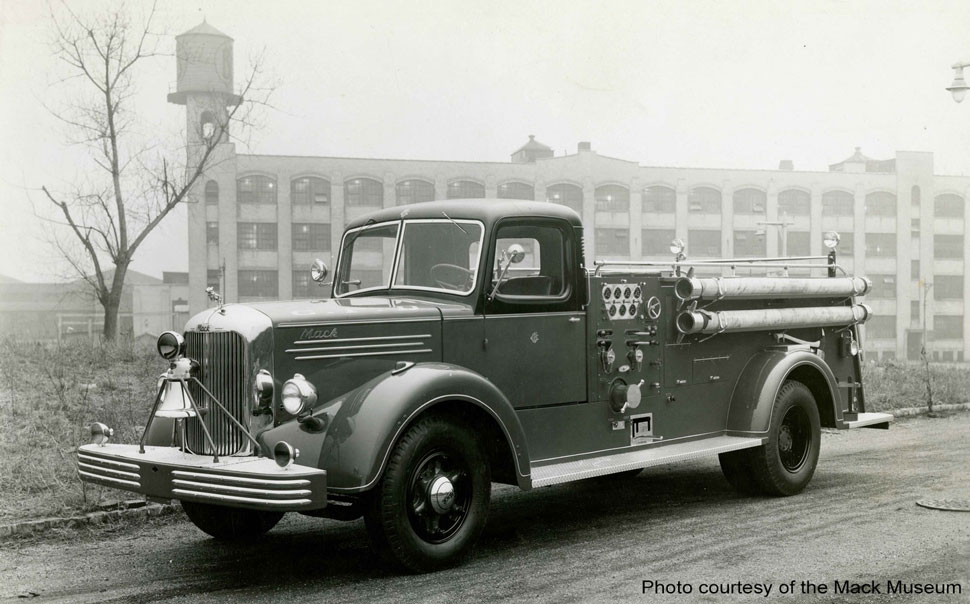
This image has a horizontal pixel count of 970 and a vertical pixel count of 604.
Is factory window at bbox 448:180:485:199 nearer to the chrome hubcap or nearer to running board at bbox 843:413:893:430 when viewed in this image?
running board at bbox 843:413:893:430

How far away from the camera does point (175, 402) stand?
5.18 m

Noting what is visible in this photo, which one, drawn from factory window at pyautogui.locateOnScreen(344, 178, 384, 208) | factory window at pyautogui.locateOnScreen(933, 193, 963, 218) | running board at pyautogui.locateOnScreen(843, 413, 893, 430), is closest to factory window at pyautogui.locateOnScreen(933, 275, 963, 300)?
factory window at pyautogui.locateOnScreen(933, 193, 963, 218)

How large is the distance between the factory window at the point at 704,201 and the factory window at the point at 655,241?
1501 mm

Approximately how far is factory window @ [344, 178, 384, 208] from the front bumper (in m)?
27.8

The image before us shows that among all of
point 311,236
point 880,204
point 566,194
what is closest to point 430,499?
point 311,236

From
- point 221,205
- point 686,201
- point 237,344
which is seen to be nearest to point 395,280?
point 237,344

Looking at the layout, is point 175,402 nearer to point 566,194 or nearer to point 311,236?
point 311,236

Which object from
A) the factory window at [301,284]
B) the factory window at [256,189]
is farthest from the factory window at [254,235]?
the factory window at [301,284]

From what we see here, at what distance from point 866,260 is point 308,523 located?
101 feet

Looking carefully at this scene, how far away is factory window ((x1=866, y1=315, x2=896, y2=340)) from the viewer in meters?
34.6

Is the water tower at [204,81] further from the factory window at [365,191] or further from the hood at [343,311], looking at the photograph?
the factory window at [365,191]

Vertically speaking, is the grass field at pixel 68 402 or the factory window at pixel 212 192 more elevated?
the factory window at pixel 212 192

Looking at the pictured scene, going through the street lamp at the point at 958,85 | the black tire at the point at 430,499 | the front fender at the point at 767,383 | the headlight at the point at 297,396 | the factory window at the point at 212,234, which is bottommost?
the black tire at the point at 430,499

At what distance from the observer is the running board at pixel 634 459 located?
19.6ft
